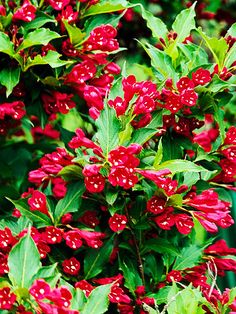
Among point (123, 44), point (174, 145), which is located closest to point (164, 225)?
point (174, 145)

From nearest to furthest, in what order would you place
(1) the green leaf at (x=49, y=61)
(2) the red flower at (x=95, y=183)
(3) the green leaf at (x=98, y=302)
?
1. (3) the green leaf at (x=98, y=302)
2. (2) the red flower at (x=95, y=183)
3. (1) the green leaf at (x=49, y=61)

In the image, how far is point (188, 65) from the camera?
264 centimetres

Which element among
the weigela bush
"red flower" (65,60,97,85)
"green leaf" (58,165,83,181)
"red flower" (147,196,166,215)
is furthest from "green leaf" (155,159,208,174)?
"red flower" (65,60,97,85)

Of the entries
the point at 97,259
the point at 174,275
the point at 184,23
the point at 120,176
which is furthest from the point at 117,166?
the point at 184,23

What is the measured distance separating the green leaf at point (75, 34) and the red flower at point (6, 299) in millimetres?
1037

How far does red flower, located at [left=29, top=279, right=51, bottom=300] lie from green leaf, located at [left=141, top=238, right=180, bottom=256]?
0.72 metres

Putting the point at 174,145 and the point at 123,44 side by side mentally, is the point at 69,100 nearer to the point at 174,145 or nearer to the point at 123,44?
the point at 174,145

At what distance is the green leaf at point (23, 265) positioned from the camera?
2.13 meters

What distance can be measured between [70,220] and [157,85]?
22.8 inches

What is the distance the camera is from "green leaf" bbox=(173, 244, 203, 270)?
2.69 meters

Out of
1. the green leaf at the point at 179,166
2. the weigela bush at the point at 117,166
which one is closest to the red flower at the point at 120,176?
the weigela bush at the point at 117,166

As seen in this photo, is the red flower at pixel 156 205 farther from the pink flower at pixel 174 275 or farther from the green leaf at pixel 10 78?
the green leaf at pixel 10 78

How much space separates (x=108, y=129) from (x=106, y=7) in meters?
0.69

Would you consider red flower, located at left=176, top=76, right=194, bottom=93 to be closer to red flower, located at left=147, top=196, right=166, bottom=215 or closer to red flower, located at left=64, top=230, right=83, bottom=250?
red flower, located at left=147, top=196, right=166, bottom=215
